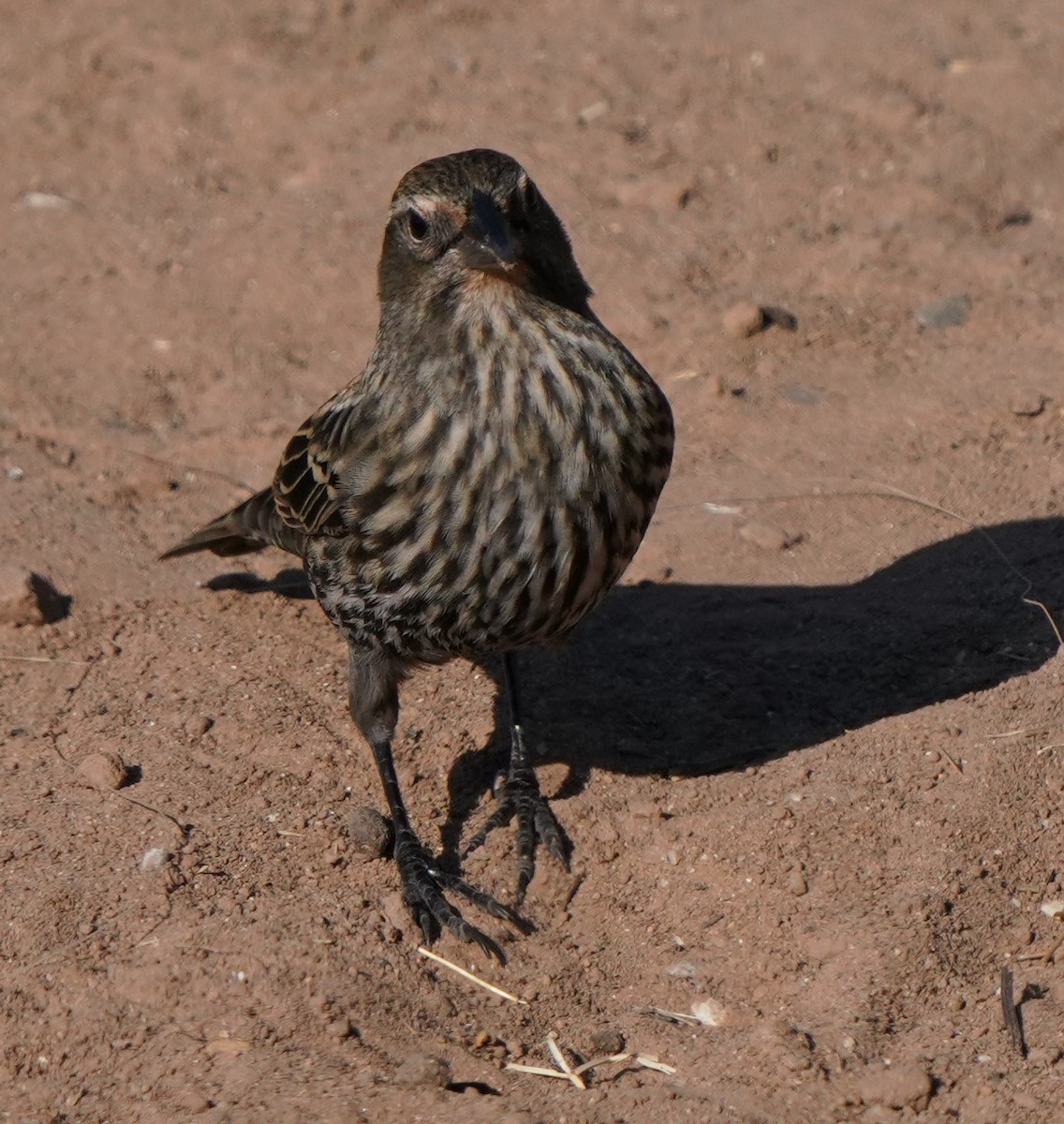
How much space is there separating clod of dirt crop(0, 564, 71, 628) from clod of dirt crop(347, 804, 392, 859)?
1.69 metres

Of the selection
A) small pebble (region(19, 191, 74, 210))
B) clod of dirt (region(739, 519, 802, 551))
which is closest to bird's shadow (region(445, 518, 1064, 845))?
clod of dirt (region(739, 519, 802, 551))

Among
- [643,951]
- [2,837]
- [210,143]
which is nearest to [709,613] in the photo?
[643,951]

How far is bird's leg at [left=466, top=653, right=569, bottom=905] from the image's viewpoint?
5590 millimetres

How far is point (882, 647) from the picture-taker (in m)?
6.43

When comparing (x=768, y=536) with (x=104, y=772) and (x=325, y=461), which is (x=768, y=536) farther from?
(x=104, y=772)

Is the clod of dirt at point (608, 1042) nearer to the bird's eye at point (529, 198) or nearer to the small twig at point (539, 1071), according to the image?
the small twig at point (539, 1071)

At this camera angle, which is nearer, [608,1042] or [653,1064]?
[653,1064]

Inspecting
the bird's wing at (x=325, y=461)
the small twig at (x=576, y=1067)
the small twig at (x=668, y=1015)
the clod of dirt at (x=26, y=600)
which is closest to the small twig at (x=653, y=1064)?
the small twig at (x=576, y=1067)

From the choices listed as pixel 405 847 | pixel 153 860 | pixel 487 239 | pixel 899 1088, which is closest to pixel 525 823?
pixel 405 847

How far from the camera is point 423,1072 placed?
464cm

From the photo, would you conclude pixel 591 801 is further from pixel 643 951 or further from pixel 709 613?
pixel 709 613

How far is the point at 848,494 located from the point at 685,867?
2.36 meters

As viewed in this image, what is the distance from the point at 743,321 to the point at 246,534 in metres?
2.80

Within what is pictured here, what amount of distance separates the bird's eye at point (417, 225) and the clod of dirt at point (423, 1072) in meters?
2.27
